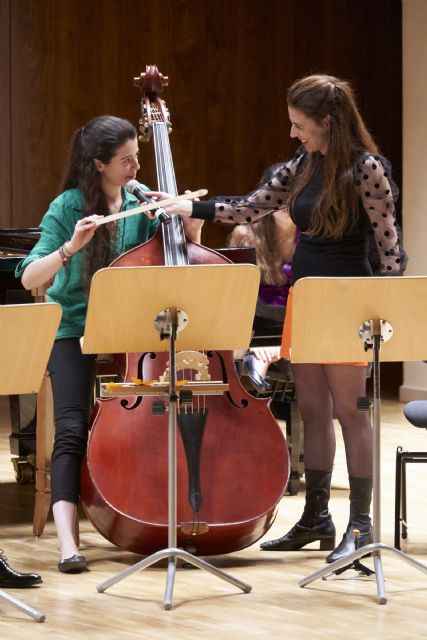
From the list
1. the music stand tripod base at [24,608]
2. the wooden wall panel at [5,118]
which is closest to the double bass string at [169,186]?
the music stand tripod base at [24,608]

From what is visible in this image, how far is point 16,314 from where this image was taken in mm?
2727

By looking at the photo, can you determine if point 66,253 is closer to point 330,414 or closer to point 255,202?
point 255,202

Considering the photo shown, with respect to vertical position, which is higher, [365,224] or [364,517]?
[365,224]

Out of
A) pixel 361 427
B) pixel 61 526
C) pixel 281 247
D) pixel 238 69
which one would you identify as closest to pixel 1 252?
pixel 281 247

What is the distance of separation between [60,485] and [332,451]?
2.60ft

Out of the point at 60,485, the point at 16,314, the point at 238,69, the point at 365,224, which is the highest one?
the point at 238,69

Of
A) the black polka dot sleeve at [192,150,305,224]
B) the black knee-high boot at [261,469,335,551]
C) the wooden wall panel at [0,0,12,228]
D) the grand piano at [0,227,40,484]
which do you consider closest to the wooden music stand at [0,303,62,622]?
the black polka dot sleeve at [192,150,305,224]

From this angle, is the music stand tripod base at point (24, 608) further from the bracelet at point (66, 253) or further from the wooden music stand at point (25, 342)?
the bracelet at point (66, 253)

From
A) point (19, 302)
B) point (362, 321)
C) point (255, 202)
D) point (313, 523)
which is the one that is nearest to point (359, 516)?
point (313, 523)

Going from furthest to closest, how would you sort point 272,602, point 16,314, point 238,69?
1. point 238,69
2. point 272,602
3. point 16,314

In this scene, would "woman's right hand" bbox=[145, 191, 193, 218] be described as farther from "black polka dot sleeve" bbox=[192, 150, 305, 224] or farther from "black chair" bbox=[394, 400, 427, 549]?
"black chair" bbox=[394, 400, 427, 549]

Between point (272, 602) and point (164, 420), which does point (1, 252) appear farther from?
point (272, 602)

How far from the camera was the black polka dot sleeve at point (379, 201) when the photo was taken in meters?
3.26

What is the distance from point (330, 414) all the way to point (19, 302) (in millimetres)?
1331
